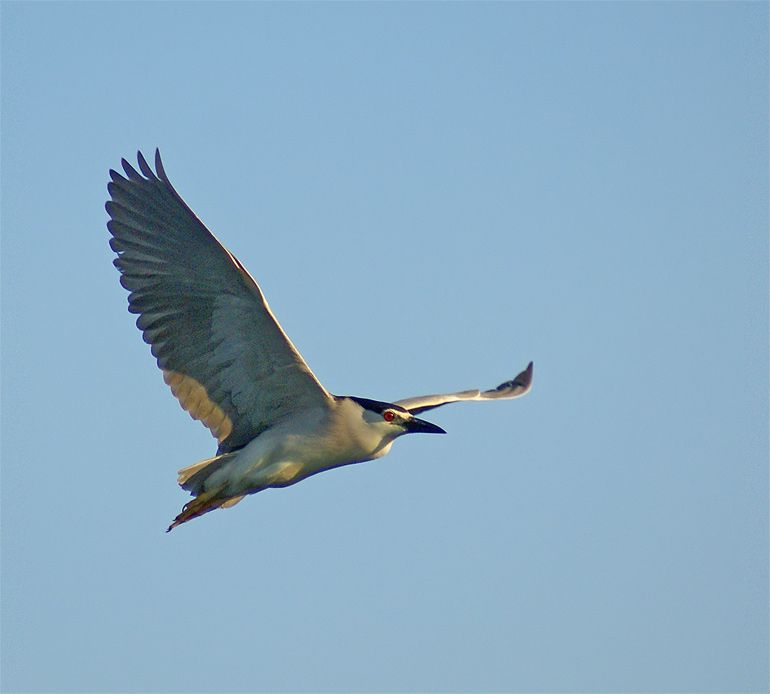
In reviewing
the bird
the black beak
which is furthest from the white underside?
the black beak

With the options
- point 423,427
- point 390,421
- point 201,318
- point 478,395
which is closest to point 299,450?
point 390,421

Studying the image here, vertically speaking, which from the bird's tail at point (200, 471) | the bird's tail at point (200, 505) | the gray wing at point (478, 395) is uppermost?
the gray wing at point (478, 395)

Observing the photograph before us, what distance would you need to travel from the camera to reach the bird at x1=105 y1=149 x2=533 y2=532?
1161cm

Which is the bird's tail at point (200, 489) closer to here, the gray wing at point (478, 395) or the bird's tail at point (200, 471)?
the bird's tail at point (200, 471)

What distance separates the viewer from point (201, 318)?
1184cm

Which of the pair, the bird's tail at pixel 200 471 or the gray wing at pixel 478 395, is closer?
the bird's tail at pixel 200 471

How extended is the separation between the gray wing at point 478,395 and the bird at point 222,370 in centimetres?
126

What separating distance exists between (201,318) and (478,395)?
3769 mm

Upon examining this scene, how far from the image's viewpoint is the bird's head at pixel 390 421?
1212cm

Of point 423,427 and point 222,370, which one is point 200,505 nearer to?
point 222,370

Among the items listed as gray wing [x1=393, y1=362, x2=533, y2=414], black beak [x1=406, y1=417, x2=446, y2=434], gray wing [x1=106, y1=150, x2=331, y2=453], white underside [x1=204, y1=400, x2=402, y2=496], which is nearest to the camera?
gray wing [x1=106, y1=150, x2=331, y2=453]

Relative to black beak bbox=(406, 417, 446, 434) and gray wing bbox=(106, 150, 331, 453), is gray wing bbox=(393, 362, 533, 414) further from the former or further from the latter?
gray wing bbox=(106, 150, 331, 453)

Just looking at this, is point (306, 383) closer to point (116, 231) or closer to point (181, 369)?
point (181, 369)

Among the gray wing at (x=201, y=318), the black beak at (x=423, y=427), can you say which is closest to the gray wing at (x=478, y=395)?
the black beak at (x=423, y=427)
